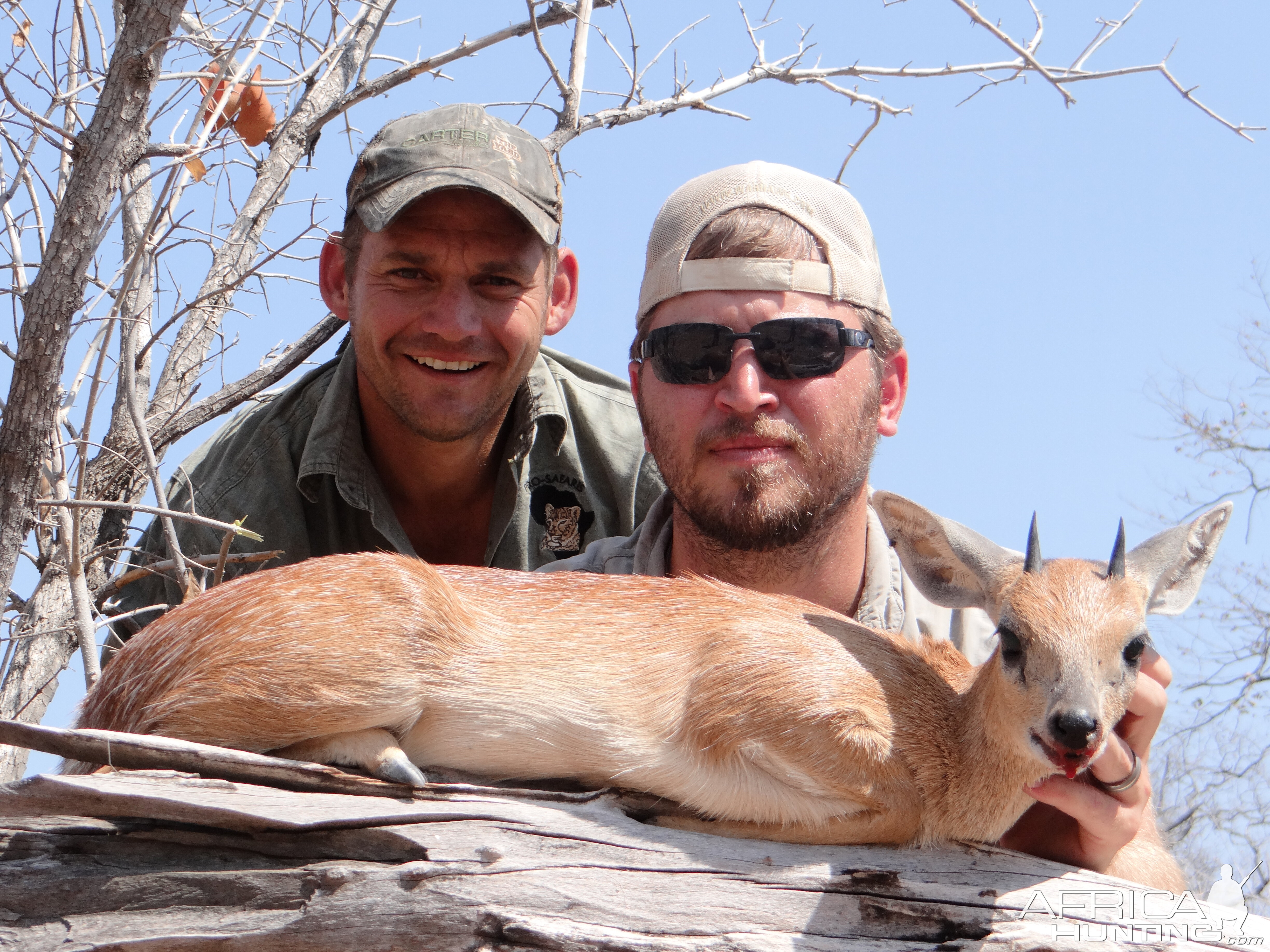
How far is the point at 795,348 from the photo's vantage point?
542 centimetres

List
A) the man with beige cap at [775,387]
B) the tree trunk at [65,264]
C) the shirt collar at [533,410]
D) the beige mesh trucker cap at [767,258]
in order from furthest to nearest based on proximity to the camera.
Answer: the shirt collar at [533,410] < the beige mesh trucker cap at [767,258] < the man with beige cap at [775,387] < the tree trunk at [65,264]

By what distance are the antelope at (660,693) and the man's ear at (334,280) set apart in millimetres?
3395

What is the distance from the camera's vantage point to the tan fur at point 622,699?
3955 mm

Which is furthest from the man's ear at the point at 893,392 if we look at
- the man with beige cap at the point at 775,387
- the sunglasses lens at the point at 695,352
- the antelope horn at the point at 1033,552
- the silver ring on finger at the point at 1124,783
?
the silver ring on finger at the point at 1124,783

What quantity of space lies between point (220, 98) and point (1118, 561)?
568 centimetres

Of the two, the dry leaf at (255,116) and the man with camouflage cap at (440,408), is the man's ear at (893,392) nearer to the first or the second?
the man with camouflage cap at (440,408)

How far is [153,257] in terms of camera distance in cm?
633

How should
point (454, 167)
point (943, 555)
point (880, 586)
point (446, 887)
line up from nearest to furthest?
point (446, 887) → point (943, 555) → point (880, 586) → point (454, 167)

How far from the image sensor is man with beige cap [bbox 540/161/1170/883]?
213 inches

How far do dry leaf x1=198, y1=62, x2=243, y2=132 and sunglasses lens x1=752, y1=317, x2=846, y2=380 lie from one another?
10.5 feet

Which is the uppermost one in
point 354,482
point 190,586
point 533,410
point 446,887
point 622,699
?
point 533,410

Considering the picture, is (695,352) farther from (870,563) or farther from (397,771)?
(397,771)

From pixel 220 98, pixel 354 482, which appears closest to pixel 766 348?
pixel 354 482

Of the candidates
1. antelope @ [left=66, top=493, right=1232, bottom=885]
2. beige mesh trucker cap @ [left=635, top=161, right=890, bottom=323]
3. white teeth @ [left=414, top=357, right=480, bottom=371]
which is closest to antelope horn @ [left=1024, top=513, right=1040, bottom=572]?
antelope @ [left=66, top=493, right=1232, bottom=885]
